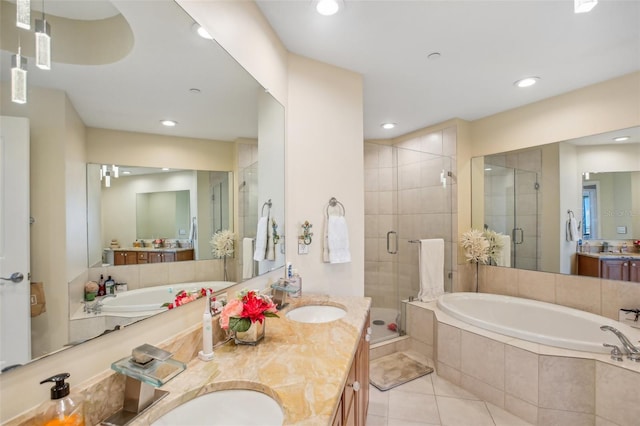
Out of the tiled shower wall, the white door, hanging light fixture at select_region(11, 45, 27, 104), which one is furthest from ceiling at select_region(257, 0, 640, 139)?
the white door

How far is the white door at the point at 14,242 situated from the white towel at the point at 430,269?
320 centimetres

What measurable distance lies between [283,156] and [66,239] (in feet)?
4.72

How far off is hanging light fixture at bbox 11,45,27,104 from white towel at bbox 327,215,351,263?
1.76 metres

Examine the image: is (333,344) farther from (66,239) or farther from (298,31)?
(298,31)

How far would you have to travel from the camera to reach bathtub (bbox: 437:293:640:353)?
2.08 metres

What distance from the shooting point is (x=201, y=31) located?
1.17m

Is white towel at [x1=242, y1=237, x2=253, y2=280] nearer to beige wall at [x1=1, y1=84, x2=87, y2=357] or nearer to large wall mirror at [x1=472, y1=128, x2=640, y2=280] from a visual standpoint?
beige wall at [x1=1, y1=84, x2=87, y2=357]

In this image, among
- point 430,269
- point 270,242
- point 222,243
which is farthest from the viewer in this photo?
point 430,269

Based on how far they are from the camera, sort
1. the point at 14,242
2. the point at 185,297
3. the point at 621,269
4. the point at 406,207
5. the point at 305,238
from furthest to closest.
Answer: the point at 406,207
the point at 621,269
the point at 305,238
the point at 185,297
the point at 14,242

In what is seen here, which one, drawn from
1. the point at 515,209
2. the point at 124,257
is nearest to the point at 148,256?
the point at 124,257

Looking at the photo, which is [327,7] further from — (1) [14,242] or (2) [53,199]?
(1) [14,242]

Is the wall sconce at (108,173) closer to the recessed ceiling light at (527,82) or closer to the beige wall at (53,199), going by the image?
the beige wall at (53,199)

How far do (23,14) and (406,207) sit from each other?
3.72 meters

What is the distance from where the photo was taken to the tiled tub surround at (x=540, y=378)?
1.77 m
